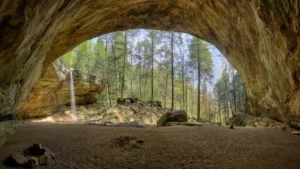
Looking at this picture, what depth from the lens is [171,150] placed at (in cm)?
535

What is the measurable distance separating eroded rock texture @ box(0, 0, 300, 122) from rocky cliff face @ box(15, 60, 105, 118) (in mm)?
7190

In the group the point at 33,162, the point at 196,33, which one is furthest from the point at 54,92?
the point at 33,162

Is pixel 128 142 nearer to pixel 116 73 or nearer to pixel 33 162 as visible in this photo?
pixel 33 162

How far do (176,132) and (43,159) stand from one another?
4346mm

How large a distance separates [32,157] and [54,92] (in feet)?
73.4

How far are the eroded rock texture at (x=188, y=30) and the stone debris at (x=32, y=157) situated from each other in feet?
7.87

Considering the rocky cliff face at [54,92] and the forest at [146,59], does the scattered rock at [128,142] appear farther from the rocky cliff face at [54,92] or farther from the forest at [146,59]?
the forest at [146,59]

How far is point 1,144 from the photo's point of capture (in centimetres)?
550

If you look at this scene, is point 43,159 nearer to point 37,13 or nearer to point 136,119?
point 37,13

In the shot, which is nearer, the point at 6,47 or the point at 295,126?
the point at 6,47

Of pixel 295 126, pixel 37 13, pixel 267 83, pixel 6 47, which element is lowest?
pixel 295 126

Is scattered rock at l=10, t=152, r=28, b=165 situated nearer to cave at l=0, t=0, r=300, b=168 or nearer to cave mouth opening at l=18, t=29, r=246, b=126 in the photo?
cave at l=0, t=0, r=300, b=168

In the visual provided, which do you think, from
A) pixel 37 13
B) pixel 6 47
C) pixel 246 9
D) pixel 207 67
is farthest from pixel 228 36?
pixel 207 67

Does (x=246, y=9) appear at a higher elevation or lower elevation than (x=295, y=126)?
higher
